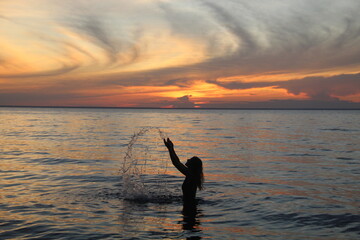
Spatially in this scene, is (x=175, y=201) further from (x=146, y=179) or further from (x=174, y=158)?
(x=146, y=179)

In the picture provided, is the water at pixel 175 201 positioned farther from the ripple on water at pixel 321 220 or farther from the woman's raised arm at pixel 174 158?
the woman's raised arm at pixel 174 158

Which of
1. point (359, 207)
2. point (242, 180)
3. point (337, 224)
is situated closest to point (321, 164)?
point (242, 180)

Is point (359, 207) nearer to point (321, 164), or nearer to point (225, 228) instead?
point (225, 228)

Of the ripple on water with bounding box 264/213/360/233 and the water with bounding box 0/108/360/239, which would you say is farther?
the ripple on water with bounding box 264/213/360/233

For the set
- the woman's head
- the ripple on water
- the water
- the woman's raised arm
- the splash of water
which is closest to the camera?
the water

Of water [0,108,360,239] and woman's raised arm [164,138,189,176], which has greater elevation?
woman's raised arm [164,138,189,176]

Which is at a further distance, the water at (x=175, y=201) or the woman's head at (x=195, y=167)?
the woman's head at (x=195, y=167)

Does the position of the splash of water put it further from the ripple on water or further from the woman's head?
the ripple on water

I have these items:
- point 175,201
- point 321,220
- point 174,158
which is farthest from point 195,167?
point 321,220

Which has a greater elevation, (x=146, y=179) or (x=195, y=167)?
(x=195, y=167)

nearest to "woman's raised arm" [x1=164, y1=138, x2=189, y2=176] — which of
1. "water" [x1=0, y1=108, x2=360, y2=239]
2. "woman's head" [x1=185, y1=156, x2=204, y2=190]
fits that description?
"woman's head" [x1=185, y1=156, x2=204, y2=190]

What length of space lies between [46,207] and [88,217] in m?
2.02

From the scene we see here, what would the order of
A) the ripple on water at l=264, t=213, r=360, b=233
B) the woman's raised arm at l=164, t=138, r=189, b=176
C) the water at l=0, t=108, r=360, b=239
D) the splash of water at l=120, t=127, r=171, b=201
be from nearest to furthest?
the water at l=0, t=108, r=360, b=239 < the woman's raised arm at l=164, t=138, r=189, b=176 < the ripple on water at l=264, t=213, r=360, b=233 < the splash of water at l=120, t=127, r=171, b=201

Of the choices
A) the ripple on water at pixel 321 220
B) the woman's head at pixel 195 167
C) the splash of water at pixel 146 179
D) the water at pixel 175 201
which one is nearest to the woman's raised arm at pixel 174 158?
the woman's head at pixel 195 167
